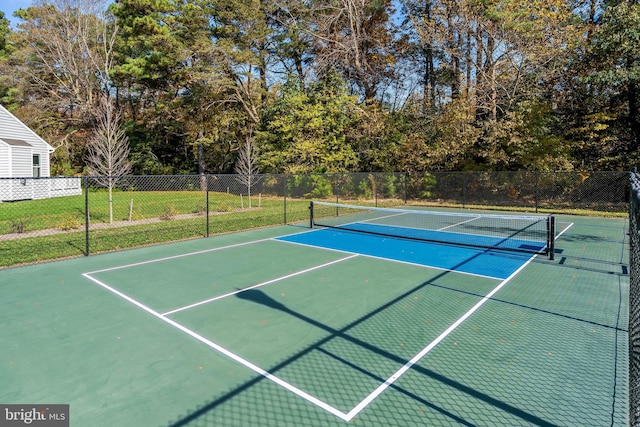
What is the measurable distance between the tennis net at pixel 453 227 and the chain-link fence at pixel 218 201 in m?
2.08

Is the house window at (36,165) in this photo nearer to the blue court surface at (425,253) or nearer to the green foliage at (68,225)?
the green foliage at (68,225)

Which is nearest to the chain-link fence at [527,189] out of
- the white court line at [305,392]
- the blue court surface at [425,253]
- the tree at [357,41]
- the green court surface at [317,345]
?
the tree at [357,41]

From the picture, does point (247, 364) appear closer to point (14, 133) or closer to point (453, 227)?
point (453, 227)

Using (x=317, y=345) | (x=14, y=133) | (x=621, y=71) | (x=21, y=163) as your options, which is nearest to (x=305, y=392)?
(x=317, y=345)

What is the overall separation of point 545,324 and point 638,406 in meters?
2.38

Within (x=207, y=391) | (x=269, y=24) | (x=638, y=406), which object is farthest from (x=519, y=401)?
(x=269, y=24)

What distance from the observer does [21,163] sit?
1956cm

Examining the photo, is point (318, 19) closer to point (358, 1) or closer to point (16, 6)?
point (358, 1)

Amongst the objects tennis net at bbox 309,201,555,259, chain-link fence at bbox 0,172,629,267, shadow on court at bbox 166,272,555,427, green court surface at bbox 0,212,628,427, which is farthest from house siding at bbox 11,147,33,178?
shadow on court at bbox 166,272,555,427

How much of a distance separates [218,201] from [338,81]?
38.1ft

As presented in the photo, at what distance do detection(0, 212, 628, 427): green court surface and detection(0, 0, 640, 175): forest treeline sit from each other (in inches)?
538

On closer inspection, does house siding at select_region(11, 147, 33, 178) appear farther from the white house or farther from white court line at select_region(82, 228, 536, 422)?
white court line at select_region(82, 228, 536, 422)

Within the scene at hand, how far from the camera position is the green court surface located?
10.9 feet

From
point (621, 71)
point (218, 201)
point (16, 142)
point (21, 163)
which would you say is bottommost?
point (218, 201)
